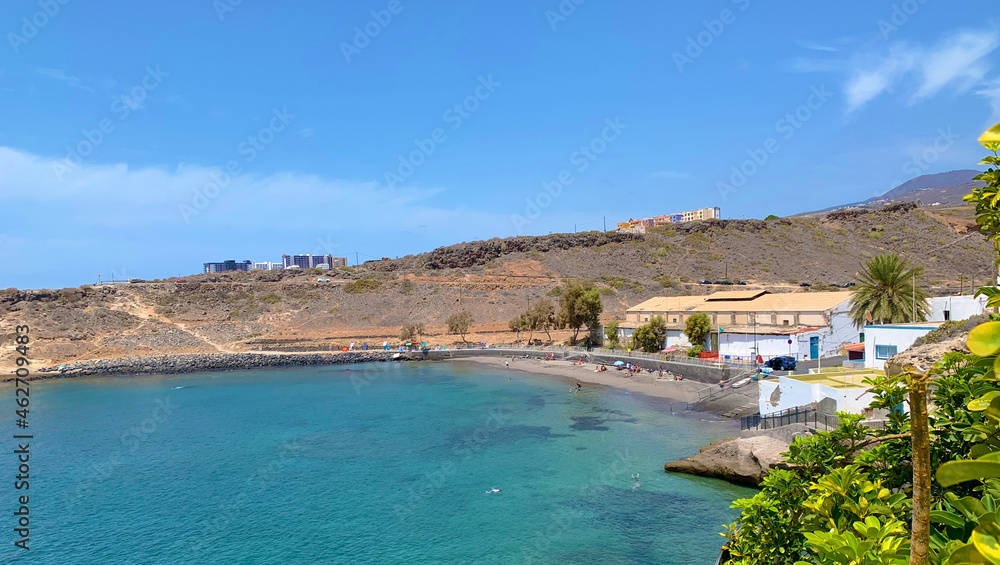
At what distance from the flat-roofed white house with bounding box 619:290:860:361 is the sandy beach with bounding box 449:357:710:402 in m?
5.51

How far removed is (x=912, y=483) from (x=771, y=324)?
44.6 metres

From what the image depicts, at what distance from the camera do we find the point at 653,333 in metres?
56.2

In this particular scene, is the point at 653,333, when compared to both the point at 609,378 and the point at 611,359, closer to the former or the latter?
the point at 611,359

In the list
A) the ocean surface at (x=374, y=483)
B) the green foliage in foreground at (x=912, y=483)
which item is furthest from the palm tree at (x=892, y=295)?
the green foliage in foreground at (x=912, y=483)

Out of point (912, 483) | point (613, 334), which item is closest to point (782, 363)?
point (613, 334)

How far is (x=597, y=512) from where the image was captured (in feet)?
72.7

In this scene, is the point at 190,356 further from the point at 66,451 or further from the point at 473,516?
the point at 473,516

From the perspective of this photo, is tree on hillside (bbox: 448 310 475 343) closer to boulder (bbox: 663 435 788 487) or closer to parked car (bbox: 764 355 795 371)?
parked car (bbox: 764 355 795 371)

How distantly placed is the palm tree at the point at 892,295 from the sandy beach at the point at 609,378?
1273 cm

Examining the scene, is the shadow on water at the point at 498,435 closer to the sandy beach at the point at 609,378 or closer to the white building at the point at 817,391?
the white building at the point at 817,391

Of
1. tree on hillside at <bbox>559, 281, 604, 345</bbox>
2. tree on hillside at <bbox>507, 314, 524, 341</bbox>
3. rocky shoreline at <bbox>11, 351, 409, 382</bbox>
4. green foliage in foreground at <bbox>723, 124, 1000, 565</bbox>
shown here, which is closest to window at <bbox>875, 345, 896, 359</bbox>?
green foliage in foreground at <bbox>723, 124, 1000, 565</bbox>

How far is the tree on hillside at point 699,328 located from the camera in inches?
1989

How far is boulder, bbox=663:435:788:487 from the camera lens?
2314 cm

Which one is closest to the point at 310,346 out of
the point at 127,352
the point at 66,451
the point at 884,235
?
the point at 127,352
